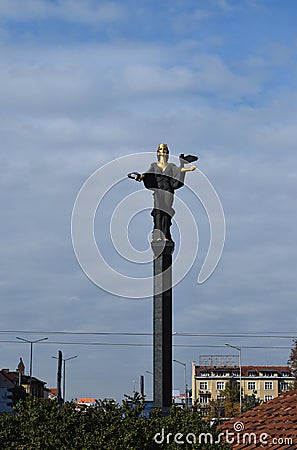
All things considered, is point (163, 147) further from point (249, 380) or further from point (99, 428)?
point (249, 380)

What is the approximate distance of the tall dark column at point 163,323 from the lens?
11227 mm

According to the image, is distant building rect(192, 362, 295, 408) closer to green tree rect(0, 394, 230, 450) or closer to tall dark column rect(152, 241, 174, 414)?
tall dark column rect(152, 241, 174, 414)

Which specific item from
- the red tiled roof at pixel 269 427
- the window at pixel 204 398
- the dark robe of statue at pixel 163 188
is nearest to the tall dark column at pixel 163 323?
the dark robe of statue at pixel 163 188

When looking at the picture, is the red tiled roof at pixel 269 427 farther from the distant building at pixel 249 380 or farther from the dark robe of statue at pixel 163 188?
the distant building at pixel 249 380

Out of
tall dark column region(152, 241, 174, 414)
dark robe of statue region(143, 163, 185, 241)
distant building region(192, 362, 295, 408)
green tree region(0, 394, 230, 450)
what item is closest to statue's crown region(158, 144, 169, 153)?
dark robe of statue region(143, 163, 185, 241)

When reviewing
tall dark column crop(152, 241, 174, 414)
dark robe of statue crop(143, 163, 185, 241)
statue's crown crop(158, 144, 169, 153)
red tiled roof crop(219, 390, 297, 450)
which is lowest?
red tiled roof crop(219, 390, 297, 450)

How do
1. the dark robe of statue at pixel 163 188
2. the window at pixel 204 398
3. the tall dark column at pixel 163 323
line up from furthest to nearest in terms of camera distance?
Answer: 1. the window at pixel 204 398
2. the dark robe of statue at pixel 163 188
3. the tall dark column at pixel 163 323

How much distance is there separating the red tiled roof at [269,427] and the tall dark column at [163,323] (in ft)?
3.41

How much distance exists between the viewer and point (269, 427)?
406 inches

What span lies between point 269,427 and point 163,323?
208 cm

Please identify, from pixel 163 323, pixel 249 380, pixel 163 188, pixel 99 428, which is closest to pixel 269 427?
pixel 163 323

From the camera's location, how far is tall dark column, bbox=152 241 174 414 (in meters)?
11.2

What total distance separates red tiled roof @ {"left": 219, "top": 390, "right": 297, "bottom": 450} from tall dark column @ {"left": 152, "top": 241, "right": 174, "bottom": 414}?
104 centimetres

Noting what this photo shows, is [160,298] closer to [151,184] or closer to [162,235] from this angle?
[162,235]
